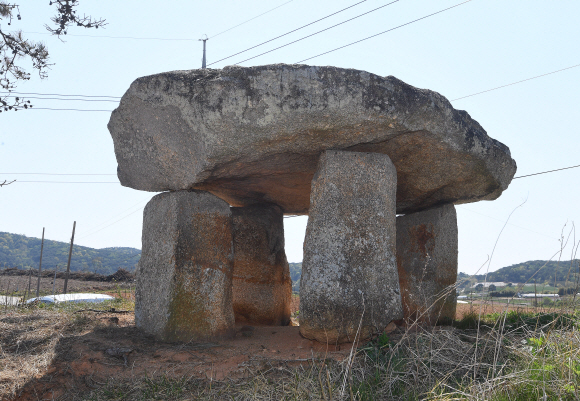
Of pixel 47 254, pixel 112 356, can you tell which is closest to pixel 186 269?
pixel 112 356

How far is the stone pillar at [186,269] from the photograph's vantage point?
5.15 meters

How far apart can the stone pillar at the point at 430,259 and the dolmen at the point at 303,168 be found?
0.14 metres

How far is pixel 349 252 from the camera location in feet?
15.7

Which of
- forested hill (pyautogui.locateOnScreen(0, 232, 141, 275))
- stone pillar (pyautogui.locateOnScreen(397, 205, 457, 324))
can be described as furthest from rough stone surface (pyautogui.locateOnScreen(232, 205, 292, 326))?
forested hill (pyautogui.locateOnScreen(0, 232, 141, 275))

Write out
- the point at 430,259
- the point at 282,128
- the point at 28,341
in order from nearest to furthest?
the point at 282,128 < the point at 28,341 < the point at 430,259

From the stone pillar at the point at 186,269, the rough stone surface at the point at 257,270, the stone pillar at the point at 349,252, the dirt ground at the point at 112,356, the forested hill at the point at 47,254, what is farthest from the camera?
the forested hill at the point at 47,254

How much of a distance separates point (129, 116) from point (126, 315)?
3.14 metres

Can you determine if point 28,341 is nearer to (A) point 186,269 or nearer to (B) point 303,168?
(A) point 186,269

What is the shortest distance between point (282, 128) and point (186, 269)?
75.1 inches

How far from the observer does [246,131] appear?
15.7 feet

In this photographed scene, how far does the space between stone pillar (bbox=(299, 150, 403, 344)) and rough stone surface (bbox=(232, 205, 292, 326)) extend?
7.45 feet

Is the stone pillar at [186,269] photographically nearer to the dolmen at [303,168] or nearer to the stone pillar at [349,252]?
the dolmen at [303,168]

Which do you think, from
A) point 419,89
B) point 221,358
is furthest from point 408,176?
point 221,358

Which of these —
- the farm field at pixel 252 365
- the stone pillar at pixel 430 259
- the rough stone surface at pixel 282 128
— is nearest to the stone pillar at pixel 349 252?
the farm field at pixel 252 365
